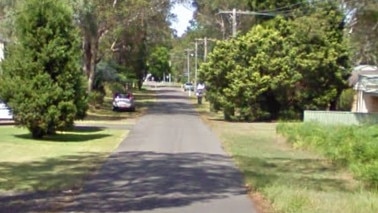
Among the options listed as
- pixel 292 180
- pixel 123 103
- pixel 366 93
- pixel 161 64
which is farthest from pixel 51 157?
pixel 161 64

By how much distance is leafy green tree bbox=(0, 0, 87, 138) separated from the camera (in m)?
28.3

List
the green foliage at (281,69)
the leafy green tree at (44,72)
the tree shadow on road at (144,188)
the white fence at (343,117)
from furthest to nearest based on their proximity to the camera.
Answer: the green foliage at (281,69) → the white fence at (343,117) → the leafy green tree at (44,72) → the tree shadow on road at (144,188)

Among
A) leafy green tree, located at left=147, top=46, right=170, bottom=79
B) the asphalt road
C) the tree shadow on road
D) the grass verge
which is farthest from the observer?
leafy green tree, located at left=147, top=46, right=170, bottom=79

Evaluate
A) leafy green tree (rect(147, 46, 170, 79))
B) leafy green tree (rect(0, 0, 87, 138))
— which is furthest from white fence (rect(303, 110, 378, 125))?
leafy green tree (rect(147, 46, 170, 79))

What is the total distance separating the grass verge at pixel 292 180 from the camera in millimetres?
11500

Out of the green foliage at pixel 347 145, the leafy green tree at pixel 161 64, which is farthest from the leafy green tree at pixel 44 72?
the leafy green tree at pixel 161 64

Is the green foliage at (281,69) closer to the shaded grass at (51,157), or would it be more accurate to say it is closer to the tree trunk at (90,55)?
the tree trunk at (90,55)

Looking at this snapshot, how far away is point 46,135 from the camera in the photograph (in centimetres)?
2983

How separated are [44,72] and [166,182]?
565 inches

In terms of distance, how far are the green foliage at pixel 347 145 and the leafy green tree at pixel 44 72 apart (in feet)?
28.7

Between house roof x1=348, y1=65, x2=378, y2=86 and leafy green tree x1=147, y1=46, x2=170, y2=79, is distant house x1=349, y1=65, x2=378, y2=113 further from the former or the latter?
leafy green tree x1=147, y1=46, x2=170, y2=79

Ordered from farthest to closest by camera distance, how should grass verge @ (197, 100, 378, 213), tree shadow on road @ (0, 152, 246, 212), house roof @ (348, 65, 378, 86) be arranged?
house roof @ (348, 65, 378, 86) → tree shadow on road @ (0, 152, 246, 212) → grass verge @ (197, 100, 378, 213)

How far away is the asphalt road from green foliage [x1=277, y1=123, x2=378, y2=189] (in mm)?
2723

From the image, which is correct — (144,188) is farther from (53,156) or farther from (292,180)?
(53,156)
